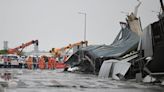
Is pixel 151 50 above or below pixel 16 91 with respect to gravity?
above

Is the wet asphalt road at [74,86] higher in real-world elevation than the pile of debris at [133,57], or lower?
lower

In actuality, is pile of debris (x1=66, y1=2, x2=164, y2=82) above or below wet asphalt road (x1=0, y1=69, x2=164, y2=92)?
above

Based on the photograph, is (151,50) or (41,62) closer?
(151,50)

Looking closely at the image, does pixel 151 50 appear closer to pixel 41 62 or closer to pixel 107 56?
pixel 107 56

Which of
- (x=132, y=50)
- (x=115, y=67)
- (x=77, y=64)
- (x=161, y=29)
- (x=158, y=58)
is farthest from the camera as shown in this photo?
(x=77, y=64)

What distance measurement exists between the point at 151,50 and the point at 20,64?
41.8m

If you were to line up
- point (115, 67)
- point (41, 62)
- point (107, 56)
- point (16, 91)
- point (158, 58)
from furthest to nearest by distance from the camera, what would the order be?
point (41, 62), point (107, 56), point (115, 67), point (158, 58), point (16, 91)

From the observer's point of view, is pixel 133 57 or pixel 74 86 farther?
pixel 133 57

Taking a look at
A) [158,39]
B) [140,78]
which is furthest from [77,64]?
[158,39]

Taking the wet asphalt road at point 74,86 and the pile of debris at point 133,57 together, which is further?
the pile of debris at point 133,57

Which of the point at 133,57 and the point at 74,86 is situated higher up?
the point at 133,57

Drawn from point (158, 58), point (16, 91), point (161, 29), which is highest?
point (161, 29)

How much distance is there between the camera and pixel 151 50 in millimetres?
20078

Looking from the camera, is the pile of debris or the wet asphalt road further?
the pile of debris
